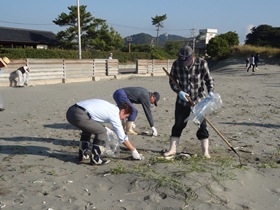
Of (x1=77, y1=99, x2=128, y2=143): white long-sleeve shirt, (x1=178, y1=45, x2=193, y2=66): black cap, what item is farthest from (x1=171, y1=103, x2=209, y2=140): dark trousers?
(x1=77, y1=99, x2=128, y2=143): white long-sleeve shirt

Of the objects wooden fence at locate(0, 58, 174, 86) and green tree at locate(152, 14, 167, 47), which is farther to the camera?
green tree at locate(152, 14, 167, 47)

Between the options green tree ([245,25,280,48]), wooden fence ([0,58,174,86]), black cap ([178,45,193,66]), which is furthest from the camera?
green tree ([245,25,280,48])

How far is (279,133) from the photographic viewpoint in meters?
7.29

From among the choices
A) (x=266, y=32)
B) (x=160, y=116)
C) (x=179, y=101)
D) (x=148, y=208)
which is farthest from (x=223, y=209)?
(x=266, y=32)

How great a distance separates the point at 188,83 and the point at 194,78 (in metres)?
0.12

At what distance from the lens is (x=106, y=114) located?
4.90 m

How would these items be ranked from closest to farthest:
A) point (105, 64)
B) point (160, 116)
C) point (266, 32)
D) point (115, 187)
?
point (115, 187), point (160, 116), point (105, 64), point (266, 32)

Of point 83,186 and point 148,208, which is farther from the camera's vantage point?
point 83,186

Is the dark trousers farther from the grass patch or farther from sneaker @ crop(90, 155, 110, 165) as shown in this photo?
sneaker @ crop(90, 155, 110, 165)

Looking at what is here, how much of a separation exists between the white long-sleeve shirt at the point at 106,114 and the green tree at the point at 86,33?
113ft

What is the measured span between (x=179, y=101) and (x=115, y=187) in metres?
1.73

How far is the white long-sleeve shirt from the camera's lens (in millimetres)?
4883

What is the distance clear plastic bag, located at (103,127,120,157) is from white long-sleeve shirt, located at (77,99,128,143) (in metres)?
0.52

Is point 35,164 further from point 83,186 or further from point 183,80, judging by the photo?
point 183,80
